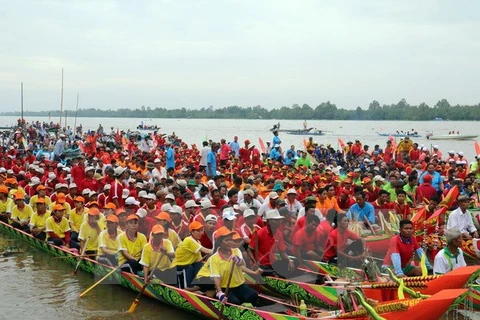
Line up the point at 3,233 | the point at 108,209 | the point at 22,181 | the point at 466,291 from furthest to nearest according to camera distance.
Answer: the point at 22,181, the point at 3,233, the point at 108,209, the point at 466,291

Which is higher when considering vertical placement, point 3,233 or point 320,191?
point 320,191

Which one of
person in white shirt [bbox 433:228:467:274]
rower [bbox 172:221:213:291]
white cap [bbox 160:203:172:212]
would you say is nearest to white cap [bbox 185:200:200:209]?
white cap [bbox 160:203:172:212]

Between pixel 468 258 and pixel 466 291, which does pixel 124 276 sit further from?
pixel 468 258

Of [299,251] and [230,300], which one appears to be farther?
[299,251]

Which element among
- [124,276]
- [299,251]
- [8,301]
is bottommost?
[8,301]

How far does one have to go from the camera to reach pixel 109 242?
8.49 m

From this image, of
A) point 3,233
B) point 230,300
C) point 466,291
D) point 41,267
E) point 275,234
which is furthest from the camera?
point 3,233

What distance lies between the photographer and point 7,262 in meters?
10.4

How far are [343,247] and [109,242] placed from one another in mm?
3619

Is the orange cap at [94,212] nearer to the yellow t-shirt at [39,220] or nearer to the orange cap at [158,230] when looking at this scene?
the yellow t-shirt at [39,220]

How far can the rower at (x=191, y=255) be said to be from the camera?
283 inches

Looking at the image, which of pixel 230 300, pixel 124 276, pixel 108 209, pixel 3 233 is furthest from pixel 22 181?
pixel 230 300

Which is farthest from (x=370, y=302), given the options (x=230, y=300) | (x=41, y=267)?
(x=41, y=267)

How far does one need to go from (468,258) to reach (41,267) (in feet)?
25.4
